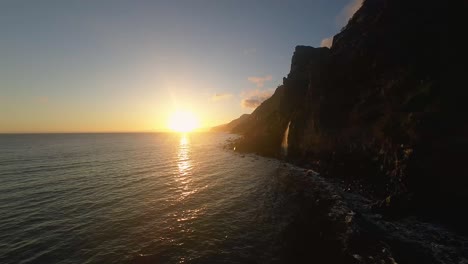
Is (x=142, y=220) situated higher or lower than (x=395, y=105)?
lower

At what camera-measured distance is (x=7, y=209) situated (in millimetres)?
30359

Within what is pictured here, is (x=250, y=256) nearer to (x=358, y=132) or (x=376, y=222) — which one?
(x=376, y=222)

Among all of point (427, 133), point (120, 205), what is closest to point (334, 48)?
point (427, 133)

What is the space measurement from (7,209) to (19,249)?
1359 centimetres

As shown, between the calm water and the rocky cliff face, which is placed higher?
the rocky cliff face

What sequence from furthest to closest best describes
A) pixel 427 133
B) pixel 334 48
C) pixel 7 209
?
pixel 334 48
pixel 7 209
pixel 427 133

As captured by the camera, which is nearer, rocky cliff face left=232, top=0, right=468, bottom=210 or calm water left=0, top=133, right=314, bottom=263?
calm water left=0, top=133, right=314, bottom=263

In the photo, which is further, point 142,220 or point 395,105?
point 395,105

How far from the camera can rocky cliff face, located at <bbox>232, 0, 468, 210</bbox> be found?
88.3 ft

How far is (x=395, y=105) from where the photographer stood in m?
38.1

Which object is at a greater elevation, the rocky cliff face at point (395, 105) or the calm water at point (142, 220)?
the rocky cliff face at point (395, 105)

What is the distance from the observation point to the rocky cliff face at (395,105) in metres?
26.9

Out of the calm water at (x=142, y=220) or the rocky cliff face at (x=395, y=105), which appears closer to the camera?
the calm water at (x=142, y=220)

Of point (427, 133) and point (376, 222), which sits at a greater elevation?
point (427, 133)
